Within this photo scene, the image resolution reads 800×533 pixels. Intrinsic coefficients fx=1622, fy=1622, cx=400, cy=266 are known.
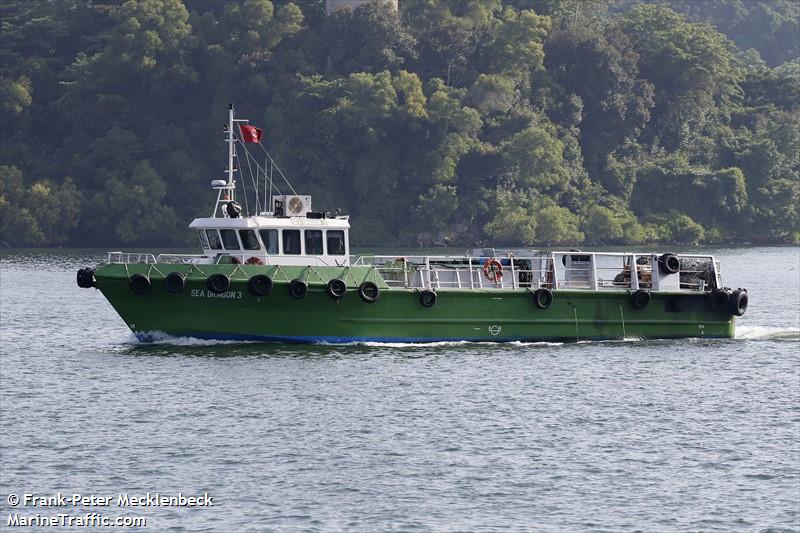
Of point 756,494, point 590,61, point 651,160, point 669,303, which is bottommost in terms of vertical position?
point 756,494

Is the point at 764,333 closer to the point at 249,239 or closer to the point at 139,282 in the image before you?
the point at 249,239

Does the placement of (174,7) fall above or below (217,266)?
above

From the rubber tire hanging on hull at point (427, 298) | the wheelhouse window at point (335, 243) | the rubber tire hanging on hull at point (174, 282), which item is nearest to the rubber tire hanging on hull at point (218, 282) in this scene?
the rubber tire hanging on hull at point (174, 282)

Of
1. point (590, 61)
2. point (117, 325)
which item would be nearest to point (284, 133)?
point (590, 61)

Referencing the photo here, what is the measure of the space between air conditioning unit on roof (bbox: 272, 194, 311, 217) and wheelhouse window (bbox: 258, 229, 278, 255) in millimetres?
773

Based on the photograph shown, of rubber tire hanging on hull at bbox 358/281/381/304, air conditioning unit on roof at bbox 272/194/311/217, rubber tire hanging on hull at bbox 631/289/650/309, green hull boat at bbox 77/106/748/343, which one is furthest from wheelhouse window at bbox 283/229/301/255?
rubber tire hanging on hull at bbox 631/289/650/309

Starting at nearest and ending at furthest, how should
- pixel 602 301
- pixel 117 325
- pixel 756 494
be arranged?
pixel 756 494 → pixel 602 301 → pixel 117 325

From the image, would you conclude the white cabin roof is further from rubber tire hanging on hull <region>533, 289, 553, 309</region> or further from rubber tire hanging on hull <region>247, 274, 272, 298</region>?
rubber tire hanging on hull <region>533, 289, 553, 309</region>

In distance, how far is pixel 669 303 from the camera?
1863 inches

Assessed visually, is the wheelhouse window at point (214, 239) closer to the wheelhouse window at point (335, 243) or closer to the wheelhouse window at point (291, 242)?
the wheelhouse window at point (291, 242)

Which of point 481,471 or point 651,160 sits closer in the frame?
point 481,471

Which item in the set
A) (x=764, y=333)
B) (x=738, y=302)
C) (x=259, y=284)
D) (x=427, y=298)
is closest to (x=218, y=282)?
(x=259, y=284)

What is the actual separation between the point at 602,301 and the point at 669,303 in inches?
83.2

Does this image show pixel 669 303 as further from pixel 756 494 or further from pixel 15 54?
pixel 15 54
